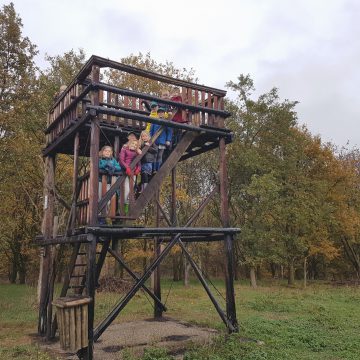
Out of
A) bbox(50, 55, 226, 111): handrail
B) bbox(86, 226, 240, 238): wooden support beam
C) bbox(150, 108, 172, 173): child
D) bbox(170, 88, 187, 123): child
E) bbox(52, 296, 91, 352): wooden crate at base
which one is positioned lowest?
bbox(52, 296, 91, 352): wooden crate at base

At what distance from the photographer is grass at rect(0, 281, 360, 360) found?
8406 mm

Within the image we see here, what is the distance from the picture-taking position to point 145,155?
975 cm

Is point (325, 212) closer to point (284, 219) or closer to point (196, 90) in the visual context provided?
point (284, 219)

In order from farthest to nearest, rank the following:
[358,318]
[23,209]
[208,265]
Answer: [208,265] < [23,209] < [358,318]

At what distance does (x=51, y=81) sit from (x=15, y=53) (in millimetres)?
3283

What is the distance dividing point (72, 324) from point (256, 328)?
19.2 ft

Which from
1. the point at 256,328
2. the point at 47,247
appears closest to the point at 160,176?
the point at 47,247

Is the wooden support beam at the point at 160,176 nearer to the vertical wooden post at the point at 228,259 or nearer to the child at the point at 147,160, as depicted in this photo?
the child at the point at 147,160

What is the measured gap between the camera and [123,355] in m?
7.94

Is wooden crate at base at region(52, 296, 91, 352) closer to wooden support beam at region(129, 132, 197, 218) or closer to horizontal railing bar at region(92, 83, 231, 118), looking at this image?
wooden support beam at region(129, 132, 197, 218)

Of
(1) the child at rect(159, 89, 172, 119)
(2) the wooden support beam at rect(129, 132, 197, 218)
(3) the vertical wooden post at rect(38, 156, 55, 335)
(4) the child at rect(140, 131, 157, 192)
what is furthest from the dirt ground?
(1) the child at rect(159, 89, 172, 119)

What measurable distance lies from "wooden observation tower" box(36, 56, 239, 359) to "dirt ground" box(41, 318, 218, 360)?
0.65 metres

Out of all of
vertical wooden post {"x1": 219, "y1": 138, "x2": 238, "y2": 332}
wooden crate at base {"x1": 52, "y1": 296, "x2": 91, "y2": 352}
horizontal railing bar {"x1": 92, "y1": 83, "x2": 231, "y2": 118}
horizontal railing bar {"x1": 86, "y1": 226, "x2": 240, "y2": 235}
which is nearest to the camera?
wooden crate at base {"x1": 52, "y1": 296, "x2": 91, "y2": 352}

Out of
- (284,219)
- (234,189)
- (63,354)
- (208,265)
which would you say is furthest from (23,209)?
(208,265)
